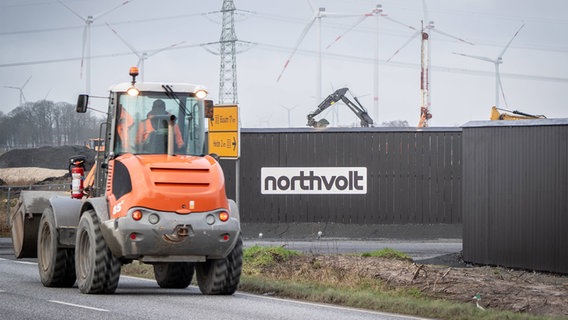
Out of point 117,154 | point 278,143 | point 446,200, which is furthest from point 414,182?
point 117,154

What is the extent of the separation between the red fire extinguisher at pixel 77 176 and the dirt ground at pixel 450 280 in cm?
443

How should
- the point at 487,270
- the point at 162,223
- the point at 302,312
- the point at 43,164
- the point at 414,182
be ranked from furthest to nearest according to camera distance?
the point at 43,164 → the point at 414,182 → the point at 487,270 → the point at 162,223 → the point at 302,312

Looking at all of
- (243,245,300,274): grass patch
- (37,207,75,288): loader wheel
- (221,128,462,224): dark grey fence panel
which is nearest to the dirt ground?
(243,245,300,274): grass patch

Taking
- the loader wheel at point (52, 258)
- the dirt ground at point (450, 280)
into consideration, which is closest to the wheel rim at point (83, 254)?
the loader wheel at point (52, 258)

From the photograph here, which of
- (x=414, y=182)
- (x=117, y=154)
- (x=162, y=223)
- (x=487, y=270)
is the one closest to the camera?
(x=162, y=223)

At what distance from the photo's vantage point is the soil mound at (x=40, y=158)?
275ft

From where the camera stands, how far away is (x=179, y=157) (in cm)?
1706

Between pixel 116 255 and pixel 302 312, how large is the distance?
334 centimetres

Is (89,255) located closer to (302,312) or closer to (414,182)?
(302,312)

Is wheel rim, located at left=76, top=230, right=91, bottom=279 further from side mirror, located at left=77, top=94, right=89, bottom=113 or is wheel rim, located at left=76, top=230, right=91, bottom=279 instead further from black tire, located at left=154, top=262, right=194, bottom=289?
black tire, located at left=154, top=262, right=194, bottom=289

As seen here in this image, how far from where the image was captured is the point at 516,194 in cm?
2598

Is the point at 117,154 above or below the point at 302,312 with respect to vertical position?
above

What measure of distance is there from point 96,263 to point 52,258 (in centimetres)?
219

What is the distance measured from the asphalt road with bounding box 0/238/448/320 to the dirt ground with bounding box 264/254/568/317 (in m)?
2.68
